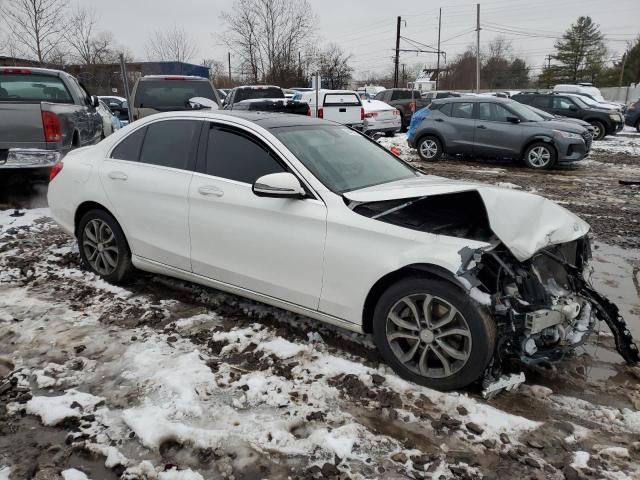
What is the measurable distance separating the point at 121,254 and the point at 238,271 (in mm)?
1425

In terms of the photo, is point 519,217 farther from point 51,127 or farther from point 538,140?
point 538,140

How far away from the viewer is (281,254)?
3.51 m

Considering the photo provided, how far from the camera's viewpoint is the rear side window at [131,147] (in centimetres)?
450

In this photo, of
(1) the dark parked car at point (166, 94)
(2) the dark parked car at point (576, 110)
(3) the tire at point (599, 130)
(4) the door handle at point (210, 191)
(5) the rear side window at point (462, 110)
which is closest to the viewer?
(4) the door handle at point (210, 191)

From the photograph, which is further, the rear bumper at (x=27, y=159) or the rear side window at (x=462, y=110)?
the rear side window at (x=462, y=110)

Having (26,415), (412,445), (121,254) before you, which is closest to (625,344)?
(412,445)

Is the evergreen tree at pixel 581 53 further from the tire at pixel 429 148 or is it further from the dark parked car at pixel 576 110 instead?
the tire at pixel 429 148

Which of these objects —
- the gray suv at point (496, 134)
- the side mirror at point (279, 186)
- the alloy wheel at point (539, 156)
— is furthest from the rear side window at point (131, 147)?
the alloy wheel at point (539, 156)

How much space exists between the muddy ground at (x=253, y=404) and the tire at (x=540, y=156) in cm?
829

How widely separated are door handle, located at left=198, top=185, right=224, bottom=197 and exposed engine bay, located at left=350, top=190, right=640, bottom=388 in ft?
3.62

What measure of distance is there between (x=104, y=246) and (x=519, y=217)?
3.61 metres

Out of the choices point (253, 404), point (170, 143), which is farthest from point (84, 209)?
point (253, 404)

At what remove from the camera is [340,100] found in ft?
53.6

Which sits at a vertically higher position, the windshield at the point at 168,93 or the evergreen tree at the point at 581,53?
the evergreen tree at the point at 581,53
